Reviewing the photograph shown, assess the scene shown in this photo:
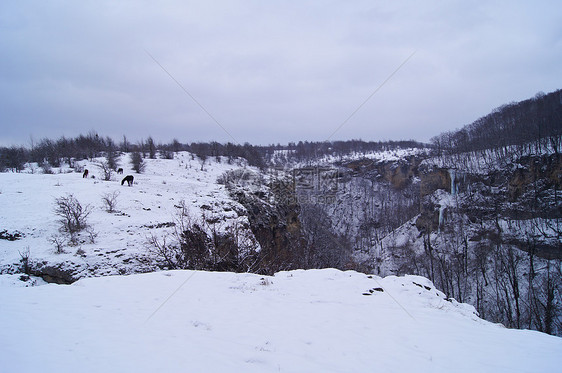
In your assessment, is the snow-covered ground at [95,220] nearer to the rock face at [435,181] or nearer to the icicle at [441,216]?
the icicle at [441,216]

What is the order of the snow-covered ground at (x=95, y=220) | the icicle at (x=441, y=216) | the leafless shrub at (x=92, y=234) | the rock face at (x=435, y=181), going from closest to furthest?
the snow-covered ground at (x=95, y=220) → the leafless shrub at (x=92, y=234) → the icicle at (x=441, y=216) → the rock face at (x=435, y=181)

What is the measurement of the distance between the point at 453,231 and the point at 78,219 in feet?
155

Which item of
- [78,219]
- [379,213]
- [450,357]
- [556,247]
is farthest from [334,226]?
[450,357]

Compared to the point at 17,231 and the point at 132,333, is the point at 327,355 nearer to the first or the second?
the point at 132,333

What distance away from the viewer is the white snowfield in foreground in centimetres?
414

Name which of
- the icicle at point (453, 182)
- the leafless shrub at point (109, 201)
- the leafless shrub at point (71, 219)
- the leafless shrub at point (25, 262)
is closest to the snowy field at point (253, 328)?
the leafless shrub at point (25, 262)

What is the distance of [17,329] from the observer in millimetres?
4758

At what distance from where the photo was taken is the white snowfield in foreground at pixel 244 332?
4145 mm

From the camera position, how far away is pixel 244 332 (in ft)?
17.4

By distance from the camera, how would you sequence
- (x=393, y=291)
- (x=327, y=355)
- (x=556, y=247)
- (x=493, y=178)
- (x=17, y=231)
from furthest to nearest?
1. (x=493, y=178)
2. (x=556, y=247)
3. (x=17, y=231)
4. (x=393, y=291)
5. (x=327, y=355)

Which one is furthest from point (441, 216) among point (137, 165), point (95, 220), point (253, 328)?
point (137, 165)

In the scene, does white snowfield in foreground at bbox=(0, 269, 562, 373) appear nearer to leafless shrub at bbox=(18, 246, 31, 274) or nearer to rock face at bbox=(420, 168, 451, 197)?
leafless shrub at bbox=(18, 246, 31, 274)

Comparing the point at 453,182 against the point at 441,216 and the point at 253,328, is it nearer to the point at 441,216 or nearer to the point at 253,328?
the point at 441,216

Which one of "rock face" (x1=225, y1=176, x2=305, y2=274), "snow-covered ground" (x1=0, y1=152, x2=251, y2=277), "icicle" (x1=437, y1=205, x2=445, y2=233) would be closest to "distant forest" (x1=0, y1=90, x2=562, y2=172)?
"icicle" (x1=437, y1=205, x2=445, y2=233)
